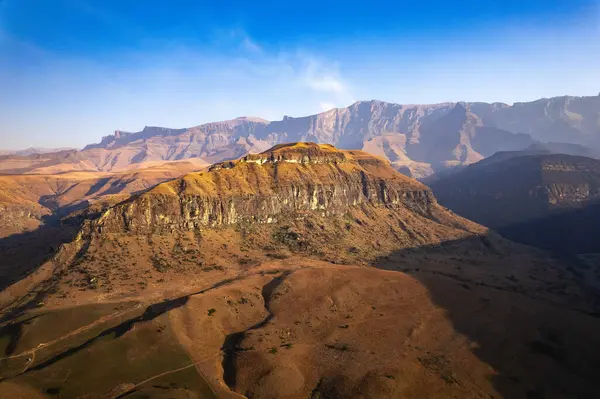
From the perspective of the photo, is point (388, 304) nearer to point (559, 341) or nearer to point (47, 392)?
point (559, 341)

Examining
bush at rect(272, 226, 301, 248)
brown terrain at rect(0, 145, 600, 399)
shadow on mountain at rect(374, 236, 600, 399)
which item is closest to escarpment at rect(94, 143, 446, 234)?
brown terrain at rect(0, 145, 600, 399)

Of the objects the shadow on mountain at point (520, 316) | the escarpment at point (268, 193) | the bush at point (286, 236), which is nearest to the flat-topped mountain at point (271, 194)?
the escarpment at point (268, 193)

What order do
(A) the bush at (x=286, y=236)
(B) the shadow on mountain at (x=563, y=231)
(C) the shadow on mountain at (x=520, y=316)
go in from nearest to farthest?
(C) the shadow on mountain at (x=520, y=316) → (A) the bush at (x=286, y=236) → (B) the shadow on mountain at (x=563, y=231)

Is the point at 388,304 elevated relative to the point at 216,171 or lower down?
lower down

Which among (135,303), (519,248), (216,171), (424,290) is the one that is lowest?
(519,248)

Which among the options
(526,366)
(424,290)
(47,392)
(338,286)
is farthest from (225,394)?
(424,290)

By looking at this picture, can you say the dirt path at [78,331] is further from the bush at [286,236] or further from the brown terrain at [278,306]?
the bush at [286,236]

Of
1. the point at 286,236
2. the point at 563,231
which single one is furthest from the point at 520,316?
the point at 563,231
